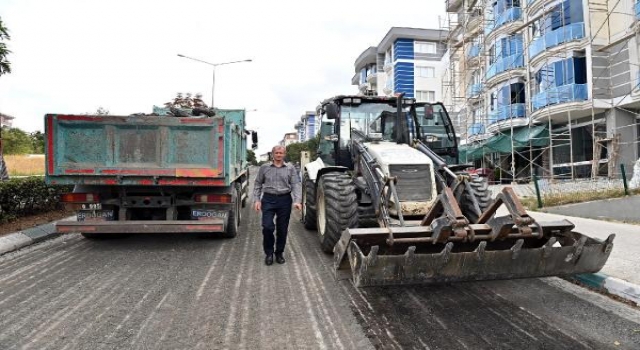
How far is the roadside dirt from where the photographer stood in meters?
7.69

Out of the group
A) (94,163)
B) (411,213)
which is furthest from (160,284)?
(411,213)

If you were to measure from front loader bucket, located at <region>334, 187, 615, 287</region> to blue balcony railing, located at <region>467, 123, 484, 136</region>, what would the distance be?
22.0 m

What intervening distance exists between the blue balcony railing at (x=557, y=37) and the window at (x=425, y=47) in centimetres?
2571

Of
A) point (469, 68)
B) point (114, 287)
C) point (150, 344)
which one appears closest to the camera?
point (150, 344)

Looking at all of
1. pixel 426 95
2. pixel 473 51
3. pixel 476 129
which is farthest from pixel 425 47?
pixel 476 129

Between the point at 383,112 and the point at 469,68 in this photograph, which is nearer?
the point at 383,112

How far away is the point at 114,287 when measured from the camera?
4.76 m

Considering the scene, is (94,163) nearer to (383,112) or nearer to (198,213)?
(198,213)

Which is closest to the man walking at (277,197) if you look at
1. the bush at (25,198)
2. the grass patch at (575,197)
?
the bush at (25,198)

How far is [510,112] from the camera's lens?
20984 mm

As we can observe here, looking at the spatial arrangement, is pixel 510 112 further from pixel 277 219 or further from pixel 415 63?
pixel 415 63

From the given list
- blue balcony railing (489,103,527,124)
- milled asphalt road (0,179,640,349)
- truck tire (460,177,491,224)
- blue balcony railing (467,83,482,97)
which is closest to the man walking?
milled asphalt road (0,179,640,349)

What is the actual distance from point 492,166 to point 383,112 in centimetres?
1936

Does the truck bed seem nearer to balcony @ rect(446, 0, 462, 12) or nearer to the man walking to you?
the man walking
